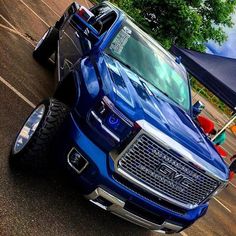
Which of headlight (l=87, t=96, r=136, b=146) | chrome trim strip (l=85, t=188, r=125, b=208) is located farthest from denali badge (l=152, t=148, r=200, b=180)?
chrome trim strip (l=85, t=188, r=125, b=208)

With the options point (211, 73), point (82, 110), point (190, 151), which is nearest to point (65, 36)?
point (82, 110)

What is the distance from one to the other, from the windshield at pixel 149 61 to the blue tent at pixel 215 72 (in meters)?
3.87

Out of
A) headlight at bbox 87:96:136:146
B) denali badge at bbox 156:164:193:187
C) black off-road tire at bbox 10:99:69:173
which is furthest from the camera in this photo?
black off-road tire at bbox 10:99:69:173

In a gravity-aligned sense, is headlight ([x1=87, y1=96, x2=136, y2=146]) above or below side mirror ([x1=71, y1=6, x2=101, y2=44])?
below

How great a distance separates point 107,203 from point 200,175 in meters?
0.97

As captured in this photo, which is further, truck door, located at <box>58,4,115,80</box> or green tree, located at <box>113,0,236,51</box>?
green tree, located at <box>113,0,236,51</box>

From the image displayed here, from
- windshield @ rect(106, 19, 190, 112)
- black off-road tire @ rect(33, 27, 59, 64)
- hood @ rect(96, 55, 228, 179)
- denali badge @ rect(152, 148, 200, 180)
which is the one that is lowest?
black off-road tire @ rect(33, 27, 59, 64)

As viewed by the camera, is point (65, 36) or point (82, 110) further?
point (65, 36)

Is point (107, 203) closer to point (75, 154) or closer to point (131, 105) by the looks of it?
point (75, 154)

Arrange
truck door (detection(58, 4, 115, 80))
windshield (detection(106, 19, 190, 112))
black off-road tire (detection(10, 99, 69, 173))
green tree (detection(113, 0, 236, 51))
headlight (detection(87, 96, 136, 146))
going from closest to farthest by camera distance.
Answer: headlight (detection(87, 96, 136, 146))
black off-road tire (detection(10, 99, 69, 173))
windshield (detection(106, 19, 190, 112))
truck door (detection(58, 4, 115, 80))
green tree (detection(113, 0, 236, 51))

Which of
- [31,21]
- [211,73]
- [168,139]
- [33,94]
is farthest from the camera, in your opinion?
[31,21]

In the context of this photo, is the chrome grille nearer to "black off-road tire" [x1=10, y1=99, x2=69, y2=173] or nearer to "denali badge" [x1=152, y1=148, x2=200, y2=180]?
"denali badge" [x1=152, y1=148, x2=200, y2=180]

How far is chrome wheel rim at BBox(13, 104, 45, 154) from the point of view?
14.4 ft

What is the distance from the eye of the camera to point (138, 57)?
216 inches
